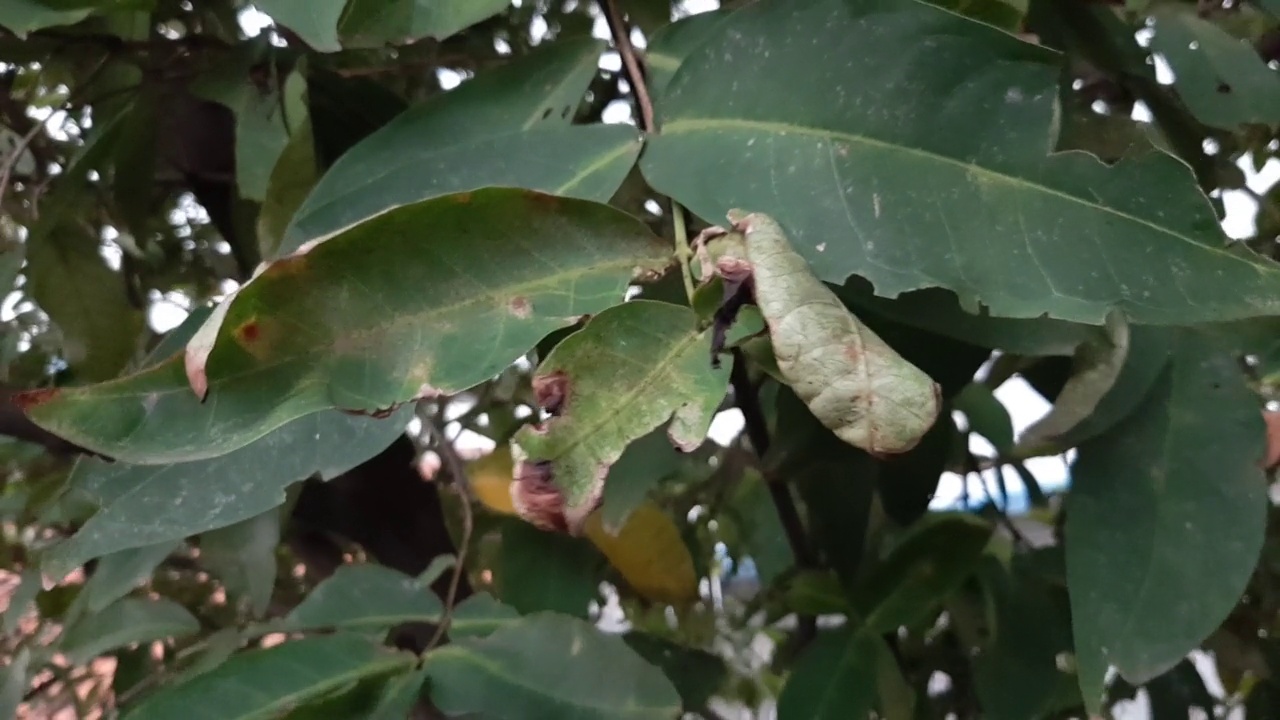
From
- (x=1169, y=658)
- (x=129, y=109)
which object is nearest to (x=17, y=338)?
(x=129, y=109)

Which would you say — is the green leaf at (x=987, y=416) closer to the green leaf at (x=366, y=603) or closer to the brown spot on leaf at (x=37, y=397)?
the green leaf at (x=366, y=603)

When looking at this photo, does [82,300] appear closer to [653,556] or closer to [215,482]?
[215,482]

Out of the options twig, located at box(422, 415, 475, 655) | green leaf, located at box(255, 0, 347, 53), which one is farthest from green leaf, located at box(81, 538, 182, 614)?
green leaf, located at box(255, 0, 347, 53)

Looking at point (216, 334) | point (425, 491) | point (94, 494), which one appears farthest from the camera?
point (425, 491)

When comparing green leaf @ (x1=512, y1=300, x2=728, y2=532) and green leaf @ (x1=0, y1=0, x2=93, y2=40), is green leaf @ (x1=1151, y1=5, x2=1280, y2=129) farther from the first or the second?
green leaf @ (x1=0, y1=0, x2=93, y2=40)

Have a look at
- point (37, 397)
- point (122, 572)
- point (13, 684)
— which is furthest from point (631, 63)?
point (13, 684)

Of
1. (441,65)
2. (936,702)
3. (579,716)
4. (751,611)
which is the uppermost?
(441,65)

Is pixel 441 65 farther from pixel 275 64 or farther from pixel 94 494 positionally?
pixel 94 494
